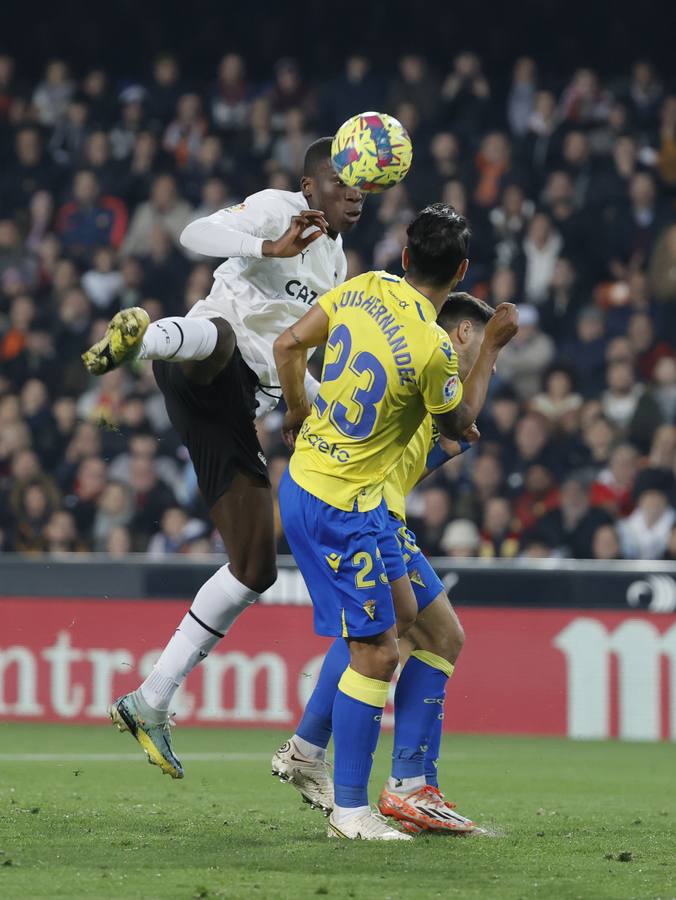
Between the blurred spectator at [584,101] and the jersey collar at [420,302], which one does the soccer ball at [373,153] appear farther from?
the blurred spectator at [584,101]

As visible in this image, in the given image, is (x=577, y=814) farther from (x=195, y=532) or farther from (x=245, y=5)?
(x=245, y=5)

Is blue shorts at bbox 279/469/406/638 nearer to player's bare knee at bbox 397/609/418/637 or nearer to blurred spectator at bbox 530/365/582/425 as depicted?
player's bare knee at bbox 397/609/418/637

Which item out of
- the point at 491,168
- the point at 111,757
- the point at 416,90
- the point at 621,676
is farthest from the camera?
the point at 416,90

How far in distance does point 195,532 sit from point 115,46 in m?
7.64

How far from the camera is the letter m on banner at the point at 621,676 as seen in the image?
1152cm

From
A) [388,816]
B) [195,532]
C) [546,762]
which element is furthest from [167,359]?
[195,532]

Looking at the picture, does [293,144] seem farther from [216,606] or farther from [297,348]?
[297,348]

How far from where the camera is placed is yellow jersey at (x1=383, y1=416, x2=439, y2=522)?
646 centimetres

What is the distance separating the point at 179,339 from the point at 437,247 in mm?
1106

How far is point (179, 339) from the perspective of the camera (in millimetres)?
6441

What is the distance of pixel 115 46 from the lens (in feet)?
61.3

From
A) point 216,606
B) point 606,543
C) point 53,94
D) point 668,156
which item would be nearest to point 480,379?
point 216,606

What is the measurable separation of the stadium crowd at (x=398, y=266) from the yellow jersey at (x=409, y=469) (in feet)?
19.6

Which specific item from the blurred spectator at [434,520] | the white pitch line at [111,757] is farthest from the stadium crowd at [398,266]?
the white pitch line at [111,757]
